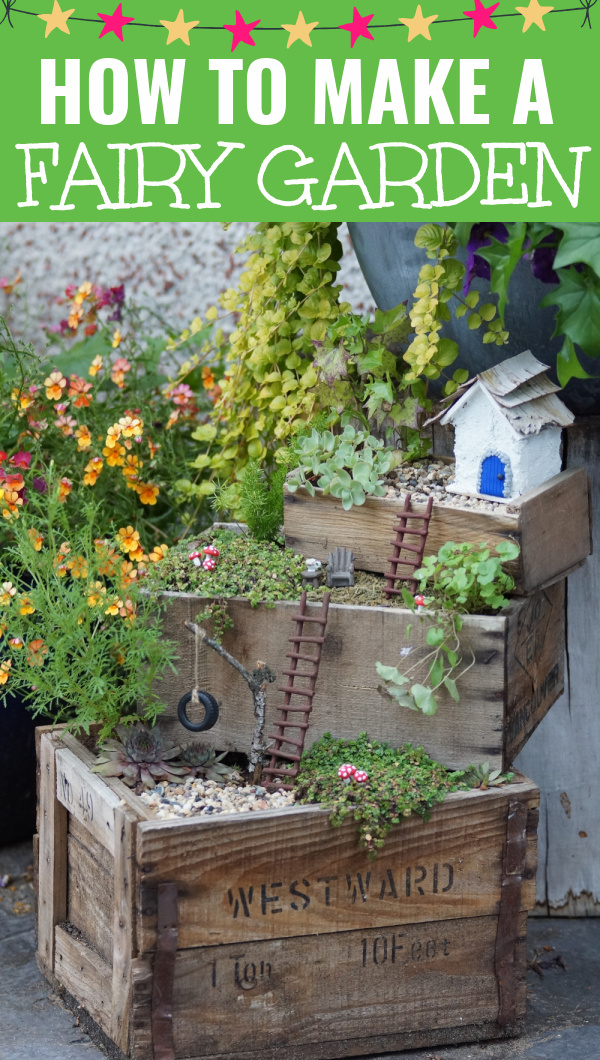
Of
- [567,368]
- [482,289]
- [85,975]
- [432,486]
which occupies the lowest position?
[85,975]

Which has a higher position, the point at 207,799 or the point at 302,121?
the point at 302,121

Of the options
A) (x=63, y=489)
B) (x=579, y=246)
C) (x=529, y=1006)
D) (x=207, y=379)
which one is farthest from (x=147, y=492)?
(x=529, y=1006)

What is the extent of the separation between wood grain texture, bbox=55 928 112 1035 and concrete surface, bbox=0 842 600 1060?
0.06m

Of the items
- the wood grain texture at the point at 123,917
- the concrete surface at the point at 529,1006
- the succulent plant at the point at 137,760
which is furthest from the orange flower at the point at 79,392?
the concrete surface at the point at 529,1006

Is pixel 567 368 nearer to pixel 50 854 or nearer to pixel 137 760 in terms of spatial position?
pixel 137 760

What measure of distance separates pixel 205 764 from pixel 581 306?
1.11m

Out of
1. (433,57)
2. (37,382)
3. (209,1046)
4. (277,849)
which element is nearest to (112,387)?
(37,382)

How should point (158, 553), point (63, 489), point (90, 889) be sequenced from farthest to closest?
point (63, 489) → point (158, 553) → point (90, 889)

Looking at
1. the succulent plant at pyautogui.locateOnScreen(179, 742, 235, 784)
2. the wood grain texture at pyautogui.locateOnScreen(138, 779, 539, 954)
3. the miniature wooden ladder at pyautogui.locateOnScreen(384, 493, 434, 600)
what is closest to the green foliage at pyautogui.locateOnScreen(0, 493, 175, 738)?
the succulent plant at pyautogui.locateOnScreen(179, 742, 235, 784)

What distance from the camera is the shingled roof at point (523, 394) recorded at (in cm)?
214

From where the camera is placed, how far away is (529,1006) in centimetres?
232

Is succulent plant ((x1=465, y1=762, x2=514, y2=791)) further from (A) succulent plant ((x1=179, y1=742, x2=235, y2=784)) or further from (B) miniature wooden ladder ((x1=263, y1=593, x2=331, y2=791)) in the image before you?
(A) succulent plant ((x1=179, y1=742, x2=235, y2=784))

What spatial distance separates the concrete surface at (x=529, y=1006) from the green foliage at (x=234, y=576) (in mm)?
824

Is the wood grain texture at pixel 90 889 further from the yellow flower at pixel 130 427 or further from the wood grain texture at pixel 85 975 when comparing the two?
the yellow flower at pixel 130 427
